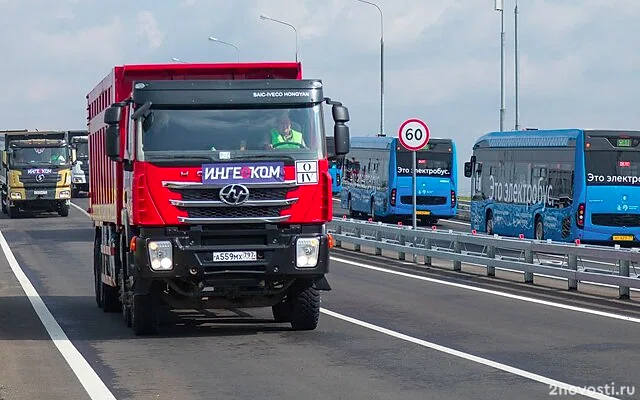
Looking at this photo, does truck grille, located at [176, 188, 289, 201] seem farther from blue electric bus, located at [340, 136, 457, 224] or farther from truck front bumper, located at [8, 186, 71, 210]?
truck front bumper, located at [8, 186, 71, 210]

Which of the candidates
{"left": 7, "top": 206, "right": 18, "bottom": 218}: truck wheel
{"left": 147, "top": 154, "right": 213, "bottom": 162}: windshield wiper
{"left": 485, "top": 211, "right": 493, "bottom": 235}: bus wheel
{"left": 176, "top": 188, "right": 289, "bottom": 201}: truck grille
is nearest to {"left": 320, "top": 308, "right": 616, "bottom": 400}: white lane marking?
{"left": 176, "top": 188, "right": 289, "bottom": 201}: truck grille

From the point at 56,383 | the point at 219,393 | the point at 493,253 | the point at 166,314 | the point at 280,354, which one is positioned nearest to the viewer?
the point at 219,393

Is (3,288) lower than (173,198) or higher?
lower

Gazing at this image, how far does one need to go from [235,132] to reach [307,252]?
157 cm

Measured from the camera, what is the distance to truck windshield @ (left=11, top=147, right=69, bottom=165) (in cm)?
5591

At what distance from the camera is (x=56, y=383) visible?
40.0 feet

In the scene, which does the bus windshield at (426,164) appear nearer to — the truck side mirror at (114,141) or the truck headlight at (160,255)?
the truck side mirror at (114,141)

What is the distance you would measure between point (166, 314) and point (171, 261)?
11.6ft

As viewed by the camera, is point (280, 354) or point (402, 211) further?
point (402, 211)

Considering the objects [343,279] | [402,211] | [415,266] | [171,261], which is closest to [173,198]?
[171,261]

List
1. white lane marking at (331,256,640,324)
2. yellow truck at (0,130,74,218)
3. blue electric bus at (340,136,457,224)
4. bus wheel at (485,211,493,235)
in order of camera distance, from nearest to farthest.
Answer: white lane marking at (331,256,640,324) < bus wheel at (485,211,493,235) < blue electric bus at (340,136,457,224) < yellow truck at (0,130,74,218)

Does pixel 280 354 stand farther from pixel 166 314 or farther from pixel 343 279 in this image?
pixel 343 279

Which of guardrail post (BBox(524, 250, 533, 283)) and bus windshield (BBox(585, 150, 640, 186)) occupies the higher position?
bus windshield (BBox(585, 150, 640, 186))

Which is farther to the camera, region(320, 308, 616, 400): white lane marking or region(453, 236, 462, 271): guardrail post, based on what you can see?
region(453, 236, 462, 271): guardrail post
